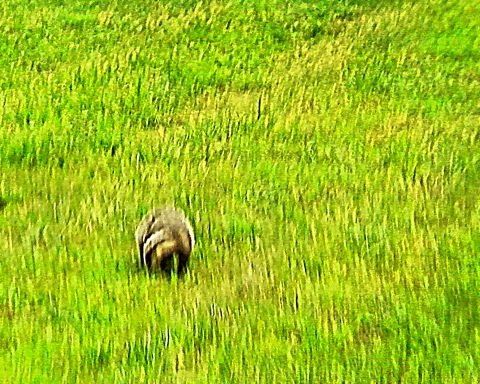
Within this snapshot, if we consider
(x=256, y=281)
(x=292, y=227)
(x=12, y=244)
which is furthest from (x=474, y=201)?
(x=12, y=244)

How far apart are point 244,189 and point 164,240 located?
5.85 ft

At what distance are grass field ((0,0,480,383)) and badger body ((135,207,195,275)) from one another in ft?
0.49

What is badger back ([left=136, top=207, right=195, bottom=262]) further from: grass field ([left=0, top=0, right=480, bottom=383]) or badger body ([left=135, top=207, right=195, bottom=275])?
grass field ([left=0, top=0, right=480, bottom=383])

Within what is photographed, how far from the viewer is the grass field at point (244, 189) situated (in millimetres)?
4316

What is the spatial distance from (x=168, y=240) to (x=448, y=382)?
88.2 inches

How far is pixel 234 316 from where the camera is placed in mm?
4699

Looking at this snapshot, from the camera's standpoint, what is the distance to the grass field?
4.32 meters

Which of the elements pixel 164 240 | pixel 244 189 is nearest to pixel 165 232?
pixel 164 240

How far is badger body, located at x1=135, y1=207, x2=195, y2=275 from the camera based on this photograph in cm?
530

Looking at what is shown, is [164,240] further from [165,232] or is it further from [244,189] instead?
[244,189]

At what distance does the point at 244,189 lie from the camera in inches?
274

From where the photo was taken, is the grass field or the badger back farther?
the badger back

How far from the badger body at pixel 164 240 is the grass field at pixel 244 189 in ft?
0.49

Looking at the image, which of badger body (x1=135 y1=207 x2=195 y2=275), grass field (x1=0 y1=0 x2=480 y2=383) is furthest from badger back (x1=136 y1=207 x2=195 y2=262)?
grass field (x1=0 y1=0 x2=480 y2=383)
